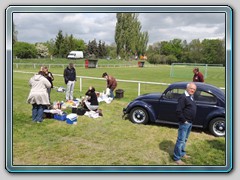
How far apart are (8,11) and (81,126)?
415 centimetres

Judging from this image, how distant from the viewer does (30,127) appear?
749 centimetres

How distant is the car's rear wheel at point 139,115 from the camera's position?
806 cm

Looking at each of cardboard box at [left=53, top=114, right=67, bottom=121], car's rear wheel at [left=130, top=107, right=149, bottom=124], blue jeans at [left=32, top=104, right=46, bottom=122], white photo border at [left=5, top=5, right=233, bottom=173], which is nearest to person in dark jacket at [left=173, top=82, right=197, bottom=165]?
white photo border at [left=5, top=5, right=233, bottom=173]

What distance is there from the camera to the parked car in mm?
7043

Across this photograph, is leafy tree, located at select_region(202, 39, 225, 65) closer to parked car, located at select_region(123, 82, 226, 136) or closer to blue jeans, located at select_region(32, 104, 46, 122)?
parked car, located at select_region(123, 82, 226, 136)

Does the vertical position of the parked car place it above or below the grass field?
above

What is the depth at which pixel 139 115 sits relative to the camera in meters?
8.16

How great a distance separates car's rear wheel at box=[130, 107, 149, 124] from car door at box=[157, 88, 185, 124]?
0.46m

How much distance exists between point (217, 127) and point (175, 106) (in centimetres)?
130

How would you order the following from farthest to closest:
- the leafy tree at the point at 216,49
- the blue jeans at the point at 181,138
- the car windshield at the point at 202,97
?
the car windshield at the point at 202,97 < the blue jeans at the point at 181,138 < the leafy tree at the point at 216,49

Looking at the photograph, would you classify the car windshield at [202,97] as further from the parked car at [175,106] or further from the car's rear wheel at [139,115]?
the car's rear wheel at [139,115]

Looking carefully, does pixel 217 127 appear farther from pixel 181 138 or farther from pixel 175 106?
pixel 181 138

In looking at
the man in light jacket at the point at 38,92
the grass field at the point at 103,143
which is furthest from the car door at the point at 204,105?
the man in light jacket at the point at 38,92

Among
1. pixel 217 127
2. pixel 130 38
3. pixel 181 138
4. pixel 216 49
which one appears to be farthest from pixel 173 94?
pixel 181 138
